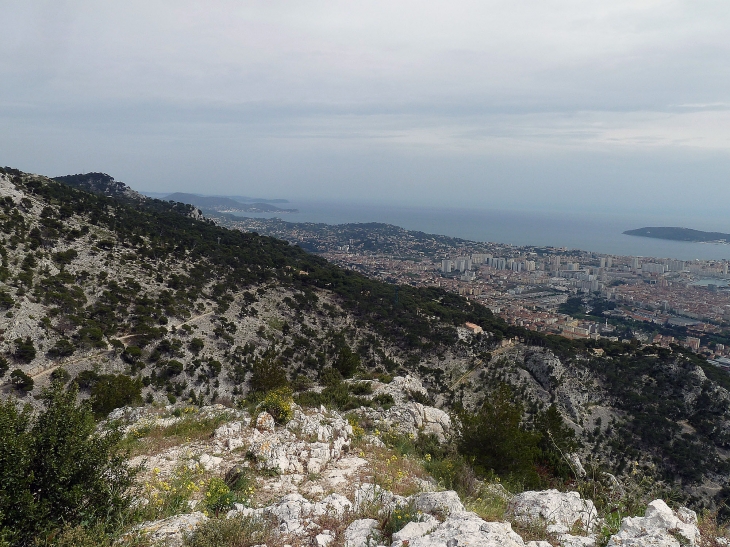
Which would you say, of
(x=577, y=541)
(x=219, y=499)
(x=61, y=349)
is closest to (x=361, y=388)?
(x=219, y=499)

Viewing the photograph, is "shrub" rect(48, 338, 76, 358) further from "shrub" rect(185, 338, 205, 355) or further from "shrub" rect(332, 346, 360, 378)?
"shrub" rect(332, 346, 360, 378)

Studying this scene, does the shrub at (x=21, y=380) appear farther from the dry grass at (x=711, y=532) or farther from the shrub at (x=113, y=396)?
the dry grass at (x=711, y=532)

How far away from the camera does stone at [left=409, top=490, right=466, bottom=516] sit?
170 inches

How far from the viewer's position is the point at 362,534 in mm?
3969

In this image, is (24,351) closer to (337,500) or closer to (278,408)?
(278,408)

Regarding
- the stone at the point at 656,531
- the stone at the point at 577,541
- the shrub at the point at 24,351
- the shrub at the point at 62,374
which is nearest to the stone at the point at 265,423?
the stone at the point at 577,541

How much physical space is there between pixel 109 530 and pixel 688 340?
204 ft

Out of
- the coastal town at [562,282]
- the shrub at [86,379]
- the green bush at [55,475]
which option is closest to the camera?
the green bush at [55,475]

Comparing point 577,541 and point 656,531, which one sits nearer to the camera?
point 656,531

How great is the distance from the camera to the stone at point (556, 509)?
4.52 meters

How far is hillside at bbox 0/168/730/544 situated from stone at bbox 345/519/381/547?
17.6 feet

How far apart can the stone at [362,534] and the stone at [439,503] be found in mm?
607

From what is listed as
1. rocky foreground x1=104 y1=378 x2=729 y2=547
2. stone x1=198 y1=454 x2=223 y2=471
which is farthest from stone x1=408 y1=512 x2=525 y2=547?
stone x1=198 y1=454 x2=223 y2=471

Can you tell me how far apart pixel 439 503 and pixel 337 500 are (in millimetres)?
1284
